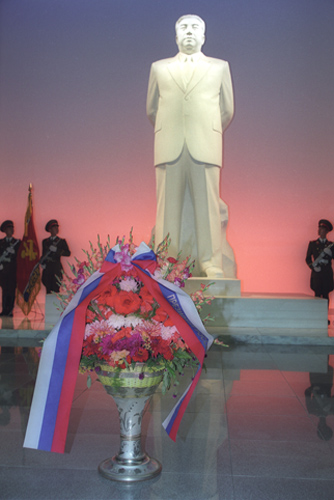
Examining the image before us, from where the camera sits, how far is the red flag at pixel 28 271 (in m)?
6.82

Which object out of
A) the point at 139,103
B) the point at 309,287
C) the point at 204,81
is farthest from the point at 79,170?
the point at 309,287

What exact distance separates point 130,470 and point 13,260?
568 cm

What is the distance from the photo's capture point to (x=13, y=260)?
7.12 m

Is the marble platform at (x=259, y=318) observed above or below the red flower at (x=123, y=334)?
below

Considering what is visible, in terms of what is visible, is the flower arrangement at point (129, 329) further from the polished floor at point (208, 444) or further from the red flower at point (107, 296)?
the polished floor at point (208, 444)

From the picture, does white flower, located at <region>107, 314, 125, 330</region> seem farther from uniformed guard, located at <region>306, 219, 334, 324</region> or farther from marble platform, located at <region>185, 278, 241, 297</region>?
uniformed guard, located at <region>306, 219, 334, 324</region>

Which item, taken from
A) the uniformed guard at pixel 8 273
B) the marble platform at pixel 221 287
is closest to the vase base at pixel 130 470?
the marble platform at pixel 221 287

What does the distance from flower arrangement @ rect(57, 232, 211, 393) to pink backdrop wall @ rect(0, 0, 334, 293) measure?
22.0 feet

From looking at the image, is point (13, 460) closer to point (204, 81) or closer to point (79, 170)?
point (204, 81)

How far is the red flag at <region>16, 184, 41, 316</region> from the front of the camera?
6820mm

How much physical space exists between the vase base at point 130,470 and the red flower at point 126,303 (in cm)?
56

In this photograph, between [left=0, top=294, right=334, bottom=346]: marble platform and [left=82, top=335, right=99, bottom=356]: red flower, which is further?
[left=0, top=294, right=334, bottom=346]: marble platform

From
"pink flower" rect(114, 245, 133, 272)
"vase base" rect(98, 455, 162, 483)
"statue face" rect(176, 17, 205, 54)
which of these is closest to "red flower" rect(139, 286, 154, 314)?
"pink flower" rect(114, 245, 133, 272)

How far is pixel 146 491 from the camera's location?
5.62 ft
